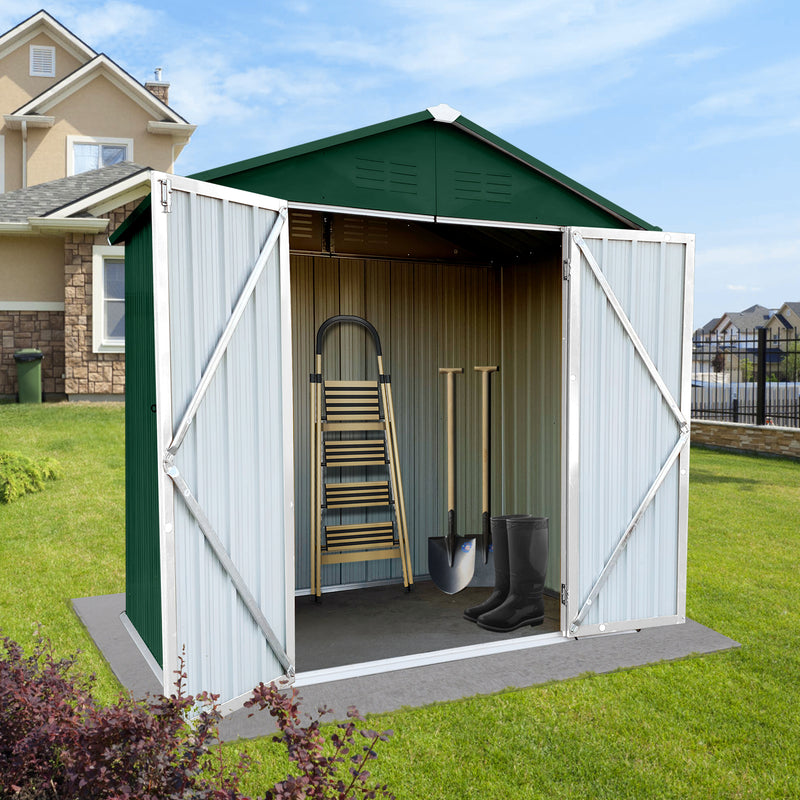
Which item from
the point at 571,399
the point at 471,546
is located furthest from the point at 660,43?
the point at 471,546

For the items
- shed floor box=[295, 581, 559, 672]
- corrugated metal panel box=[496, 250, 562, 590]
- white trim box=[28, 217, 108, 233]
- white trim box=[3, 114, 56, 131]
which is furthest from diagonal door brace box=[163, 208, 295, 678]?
white trim box=[3, 114, 56, 131]

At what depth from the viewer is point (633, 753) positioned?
317 cm

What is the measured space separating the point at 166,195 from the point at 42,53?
51.7 ft

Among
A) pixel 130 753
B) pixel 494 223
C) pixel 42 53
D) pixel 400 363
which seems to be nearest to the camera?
pixel 130 753

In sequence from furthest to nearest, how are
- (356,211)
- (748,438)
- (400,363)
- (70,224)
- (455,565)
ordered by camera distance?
(748,438), (70,224), (400,363), (455,565), (356,211)

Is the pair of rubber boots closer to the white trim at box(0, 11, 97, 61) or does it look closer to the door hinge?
the door hinge

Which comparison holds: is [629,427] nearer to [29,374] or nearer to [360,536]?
[360,536]

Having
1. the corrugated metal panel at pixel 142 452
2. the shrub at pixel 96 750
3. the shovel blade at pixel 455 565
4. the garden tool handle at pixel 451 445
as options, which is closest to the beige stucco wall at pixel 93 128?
the garden tool handle at pixel 451 445

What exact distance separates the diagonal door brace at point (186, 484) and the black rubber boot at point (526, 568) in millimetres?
1527

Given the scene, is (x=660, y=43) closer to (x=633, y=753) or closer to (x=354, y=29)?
(x=354, y=29)

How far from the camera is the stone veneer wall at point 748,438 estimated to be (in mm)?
11703

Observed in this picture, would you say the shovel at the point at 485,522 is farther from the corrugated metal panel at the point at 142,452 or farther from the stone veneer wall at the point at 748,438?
the stone veneer wall at the point at 748,438

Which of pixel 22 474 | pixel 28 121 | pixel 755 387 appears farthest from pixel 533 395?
pixel 28 121

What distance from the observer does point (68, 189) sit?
43.0ft
